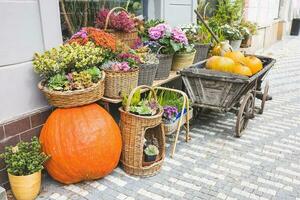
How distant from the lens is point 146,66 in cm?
347

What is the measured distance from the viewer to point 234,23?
730cm

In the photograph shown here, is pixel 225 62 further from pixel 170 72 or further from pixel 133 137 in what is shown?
Answer: pixel 133 137

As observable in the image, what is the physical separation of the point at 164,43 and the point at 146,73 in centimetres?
71

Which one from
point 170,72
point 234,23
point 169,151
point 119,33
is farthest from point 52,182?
point 234,23

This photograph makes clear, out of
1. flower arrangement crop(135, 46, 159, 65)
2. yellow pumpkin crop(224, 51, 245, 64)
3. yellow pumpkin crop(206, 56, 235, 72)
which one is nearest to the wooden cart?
yellow pumpkin crop(206, 56, 235, 72)

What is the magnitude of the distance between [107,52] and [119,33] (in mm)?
570

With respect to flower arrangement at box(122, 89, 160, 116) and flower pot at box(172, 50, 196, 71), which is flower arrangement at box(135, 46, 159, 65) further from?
flower pot at box(172, 50, 196, 71)

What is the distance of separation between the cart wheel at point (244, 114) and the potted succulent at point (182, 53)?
96 cm

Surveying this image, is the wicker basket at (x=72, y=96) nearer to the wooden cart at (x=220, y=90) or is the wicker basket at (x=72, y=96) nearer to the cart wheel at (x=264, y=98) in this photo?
the wooden cart at (x=220, y=90)

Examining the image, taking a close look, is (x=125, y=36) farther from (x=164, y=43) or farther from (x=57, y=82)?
(x=57, y=82)

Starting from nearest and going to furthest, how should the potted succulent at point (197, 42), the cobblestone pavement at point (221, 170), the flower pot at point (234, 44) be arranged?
1. the cobblestone pavement at point (221, 170)
2. the potted succulent at point (197, 42)
3. the flower pot at point (234, 44)

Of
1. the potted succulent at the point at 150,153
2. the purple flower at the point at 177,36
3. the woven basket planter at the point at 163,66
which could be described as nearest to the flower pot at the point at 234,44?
the purple flower at the point at 177,36

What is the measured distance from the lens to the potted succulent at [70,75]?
2801 mm

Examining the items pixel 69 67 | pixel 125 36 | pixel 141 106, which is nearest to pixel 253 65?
pixel 125 36
